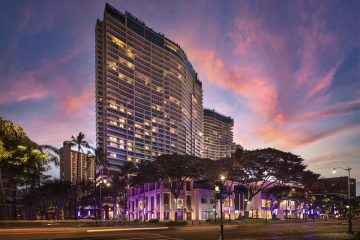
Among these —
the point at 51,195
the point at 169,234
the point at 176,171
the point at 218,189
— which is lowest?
the point at 51,195

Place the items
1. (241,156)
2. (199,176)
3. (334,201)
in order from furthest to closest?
(334,201) → (199,176) → (241,156)

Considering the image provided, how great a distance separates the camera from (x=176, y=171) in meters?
87.3

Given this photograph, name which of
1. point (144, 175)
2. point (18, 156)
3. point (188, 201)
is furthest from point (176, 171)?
point (18, 156)

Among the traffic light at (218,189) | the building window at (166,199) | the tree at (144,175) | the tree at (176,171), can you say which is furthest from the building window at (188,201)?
the traffic light at (218,189)

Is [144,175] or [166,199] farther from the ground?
[144,175]

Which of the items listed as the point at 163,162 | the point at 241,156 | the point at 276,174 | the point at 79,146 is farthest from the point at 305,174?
the point at 79,146

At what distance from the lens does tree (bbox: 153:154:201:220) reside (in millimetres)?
87438

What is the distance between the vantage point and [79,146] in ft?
257

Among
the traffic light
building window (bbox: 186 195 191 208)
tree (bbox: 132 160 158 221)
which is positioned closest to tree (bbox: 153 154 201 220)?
tree (bbox: 132 160 158 221)

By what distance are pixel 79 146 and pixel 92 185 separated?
53.7 metres

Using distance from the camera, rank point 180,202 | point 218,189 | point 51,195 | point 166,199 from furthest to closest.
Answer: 1. point 51,195
2. point 166,199
3. point 180,202
4. point 218,189

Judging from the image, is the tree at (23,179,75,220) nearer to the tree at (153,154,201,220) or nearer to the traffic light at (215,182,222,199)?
the tree at (153,154,201,220)

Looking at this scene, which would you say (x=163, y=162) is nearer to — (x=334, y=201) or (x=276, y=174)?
(x=276, y=174)

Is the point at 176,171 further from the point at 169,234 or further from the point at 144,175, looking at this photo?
the point at 169,234
